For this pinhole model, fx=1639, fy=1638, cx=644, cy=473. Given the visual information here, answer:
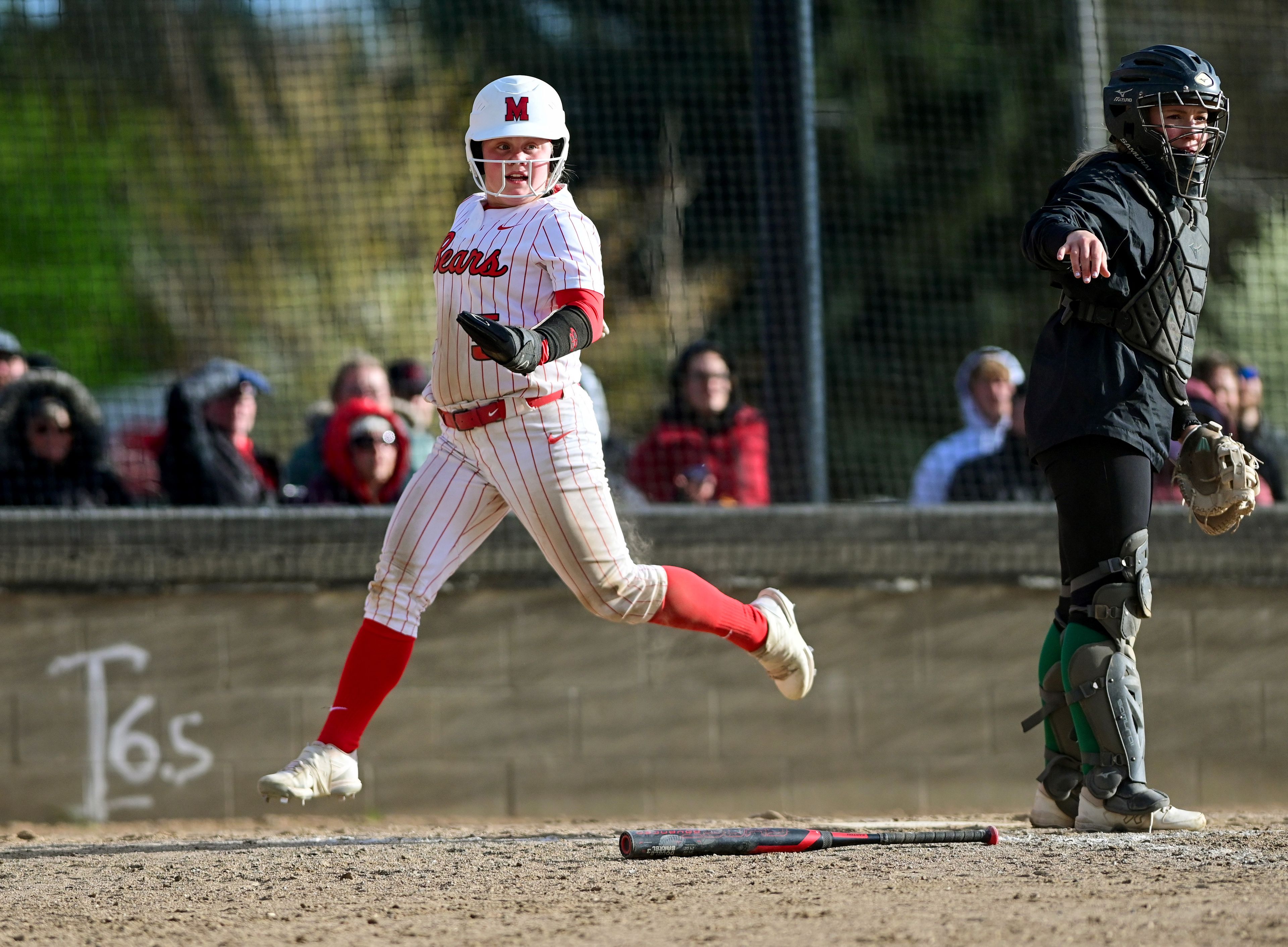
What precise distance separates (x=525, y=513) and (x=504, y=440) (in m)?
0.19

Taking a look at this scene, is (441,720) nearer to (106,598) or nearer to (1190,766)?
(106,598)

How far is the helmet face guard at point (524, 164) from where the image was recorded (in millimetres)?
4145

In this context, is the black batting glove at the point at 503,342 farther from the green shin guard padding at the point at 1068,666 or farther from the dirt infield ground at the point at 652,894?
the green shin guard padding at the point at 1068,666

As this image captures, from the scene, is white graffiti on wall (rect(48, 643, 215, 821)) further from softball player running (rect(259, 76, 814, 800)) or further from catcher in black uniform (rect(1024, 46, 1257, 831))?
catcher in black uniform (rect(1024, 46, 1257, 831))

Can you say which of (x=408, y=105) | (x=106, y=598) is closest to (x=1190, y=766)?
(x=106, y=598)

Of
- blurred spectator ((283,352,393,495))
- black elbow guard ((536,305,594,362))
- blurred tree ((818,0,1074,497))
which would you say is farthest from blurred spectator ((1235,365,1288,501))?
black elbow guard ((536,305,594,362))

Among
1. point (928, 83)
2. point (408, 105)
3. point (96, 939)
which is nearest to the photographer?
point (96, 939)

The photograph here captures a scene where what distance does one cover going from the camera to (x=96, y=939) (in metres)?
3.24

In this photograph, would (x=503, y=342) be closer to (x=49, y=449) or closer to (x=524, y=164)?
(x=524, y=164)

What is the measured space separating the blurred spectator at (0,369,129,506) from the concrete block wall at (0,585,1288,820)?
0.41 meters

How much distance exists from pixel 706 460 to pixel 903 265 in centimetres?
182

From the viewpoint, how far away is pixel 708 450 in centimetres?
639

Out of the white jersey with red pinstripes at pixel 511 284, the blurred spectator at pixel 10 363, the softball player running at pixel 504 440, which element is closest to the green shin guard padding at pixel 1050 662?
the softball player running at pixel 504 440

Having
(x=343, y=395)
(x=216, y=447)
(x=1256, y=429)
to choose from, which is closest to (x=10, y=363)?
(x=216, y=447)
